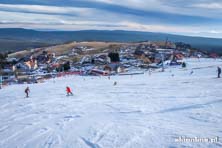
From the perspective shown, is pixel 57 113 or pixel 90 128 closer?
pixel 90 128

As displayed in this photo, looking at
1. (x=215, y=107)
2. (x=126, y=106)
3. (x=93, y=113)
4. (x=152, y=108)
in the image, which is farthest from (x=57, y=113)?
(x=215, y=107)

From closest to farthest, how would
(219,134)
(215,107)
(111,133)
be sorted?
(219,134) → (111,133) → (215,107)

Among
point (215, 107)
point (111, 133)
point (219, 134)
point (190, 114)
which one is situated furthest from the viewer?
point (215, 107)

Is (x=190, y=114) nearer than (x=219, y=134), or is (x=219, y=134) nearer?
(x=219, y=134)

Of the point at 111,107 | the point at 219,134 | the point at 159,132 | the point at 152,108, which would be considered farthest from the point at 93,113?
the point at 219,134

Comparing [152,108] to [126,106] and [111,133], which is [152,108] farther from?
[111,133]

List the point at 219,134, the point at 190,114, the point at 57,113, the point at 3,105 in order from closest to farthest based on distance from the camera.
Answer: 1. the point at 219,134
2. the point at 190,114
3. the point at 57,113
4. the point at 3,105

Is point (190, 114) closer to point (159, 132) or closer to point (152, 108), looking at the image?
point (152, 108)

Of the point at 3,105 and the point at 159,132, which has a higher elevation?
the point at 159,132

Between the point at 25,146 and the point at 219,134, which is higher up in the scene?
the point at 219,134
